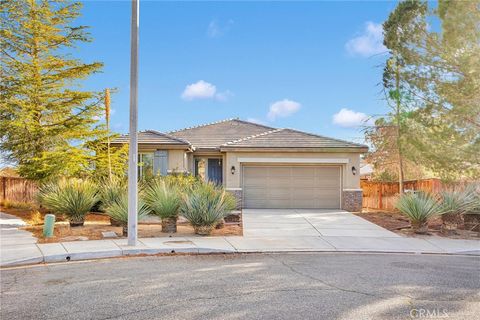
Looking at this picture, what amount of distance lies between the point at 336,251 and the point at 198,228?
4.18 metres

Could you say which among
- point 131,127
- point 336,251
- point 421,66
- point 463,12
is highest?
point 463,12

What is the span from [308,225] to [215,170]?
997cm

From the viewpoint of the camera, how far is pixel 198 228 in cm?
1245

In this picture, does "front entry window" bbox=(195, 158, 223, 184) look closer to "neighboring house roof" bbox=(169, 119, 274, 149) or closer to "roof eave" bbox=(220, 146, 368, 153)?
"neighboring house roof" bbox=(169, 119, 274, 149)

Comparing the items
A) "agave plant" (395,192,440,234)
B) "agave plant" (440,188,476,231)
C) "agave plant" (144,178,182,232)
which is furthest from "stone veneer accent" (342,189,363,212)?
"agave plant" (144,178,182,232)

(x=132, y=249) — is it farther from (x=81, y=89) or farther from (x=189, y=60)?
(x=189, y=60)

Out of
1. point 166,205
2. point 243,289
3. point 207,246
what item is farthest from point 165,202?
point 243,289

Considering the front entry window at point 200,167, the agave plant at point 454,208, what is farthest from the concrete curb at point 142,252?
the front entry window at point 200,167

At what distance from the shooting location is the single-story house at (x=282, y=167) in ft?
68.4

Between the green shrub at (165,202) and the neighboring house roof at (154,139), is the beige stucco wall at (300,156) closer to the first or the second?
the neighboring house roof at (154,139)

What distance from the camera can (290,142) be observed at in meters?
21.4

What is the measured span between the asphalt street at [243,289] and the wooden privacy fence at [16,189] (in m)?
16.2

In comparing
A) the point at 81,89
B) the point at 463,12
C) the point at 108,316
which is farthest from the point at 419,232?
the point at 81,89

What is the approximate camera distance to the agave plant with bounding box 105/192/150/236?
12117mm
